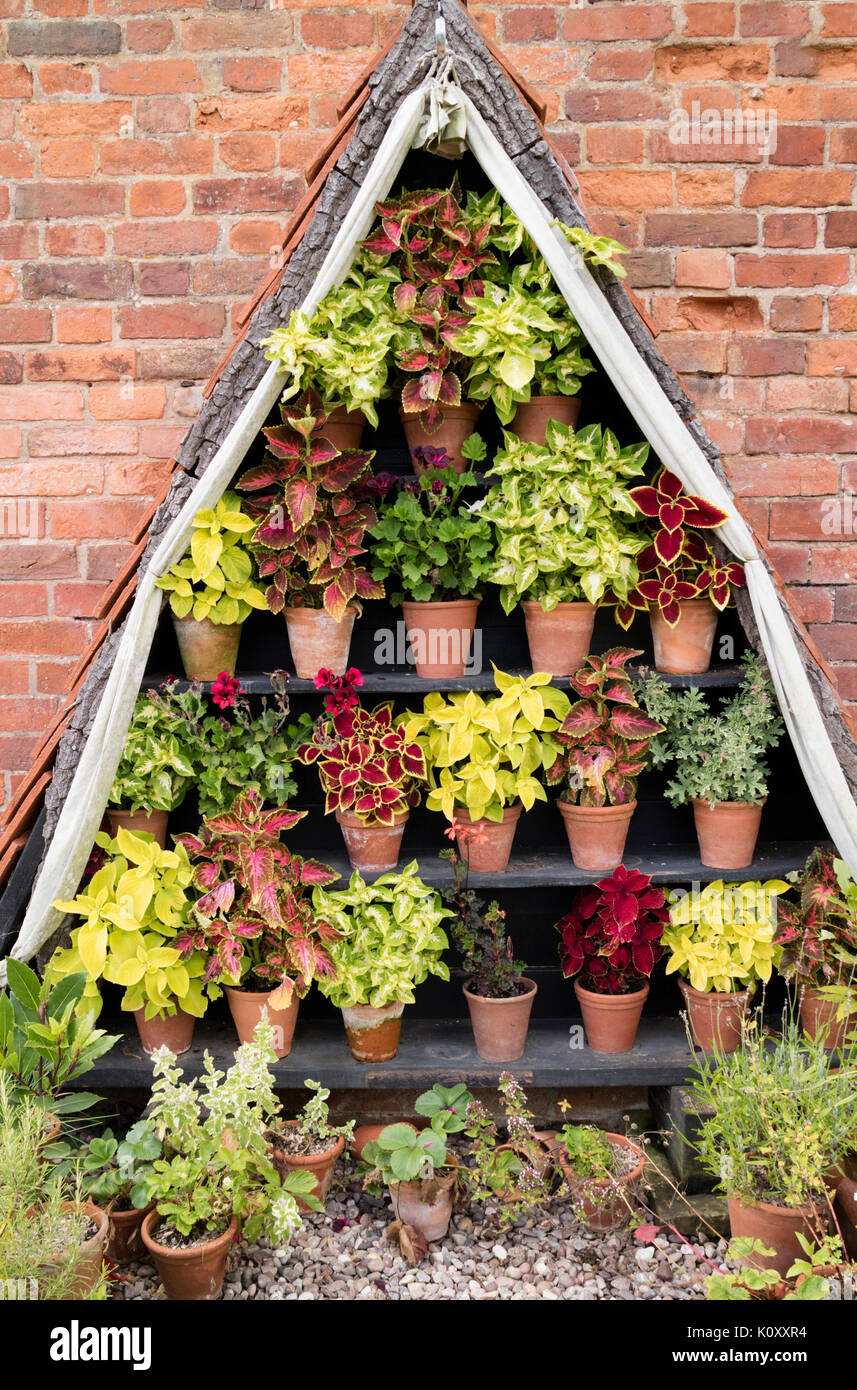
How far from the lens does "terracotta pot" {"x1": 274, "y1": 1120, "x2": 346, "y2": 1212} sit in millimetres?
2080

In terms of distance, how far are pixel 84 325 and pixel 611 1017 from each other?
2184 millimetres

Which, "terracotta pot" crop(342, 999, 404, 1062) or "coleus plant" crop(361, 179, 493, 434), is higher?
"coleus plant" crop(361, 179, 493, 434)

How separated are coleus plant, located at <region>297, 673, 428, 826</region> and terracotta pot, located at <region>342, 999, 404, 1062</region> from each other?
41 centimetres

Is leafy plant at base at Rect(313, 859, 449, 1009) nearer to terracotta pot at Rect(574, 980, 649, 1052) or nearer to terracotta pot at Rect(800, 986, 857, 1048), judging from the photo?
terracotta pot at Rect(574, 980, 649, 1052)

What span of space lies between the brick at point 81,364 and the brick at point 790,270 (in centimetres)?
162

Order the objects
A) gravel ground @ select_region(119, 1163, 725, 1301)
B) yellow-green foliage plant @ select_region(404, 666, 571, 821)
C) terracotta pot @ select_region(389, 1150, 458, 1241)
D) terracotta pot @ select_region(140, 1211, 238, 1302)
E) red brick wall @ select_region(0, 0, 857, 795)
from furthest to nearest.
Result: red brick wall @ select_region(0, 0, 857, 795) < yellow-green foliage plant @ select_region(404, 666, 571, 821) < terracotta pot @ select_region(389, 1150, 458, 1241) < gravel ground @ select_region(119, 1163, 725, 1301) < terracotta pot @ select_region(140, 1211, 238, 1302)

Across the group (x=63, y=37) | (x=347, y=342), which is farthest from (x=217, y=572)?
(x=63, y=37)

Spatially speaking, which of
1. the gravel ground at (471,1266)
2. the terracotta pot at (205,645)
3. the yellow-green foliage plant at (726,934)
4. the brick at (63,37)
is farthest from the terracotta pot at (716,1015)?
the brick at (63,37)

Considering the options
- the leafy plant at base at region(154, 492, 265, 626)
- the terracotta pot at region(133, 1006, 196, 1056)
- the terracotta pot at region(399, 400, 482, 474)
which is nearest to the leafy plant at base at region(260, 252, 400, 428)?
the terracotta pot at region(399, 400, 482, 474)

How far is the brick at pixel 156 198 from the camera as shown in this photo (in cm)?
259

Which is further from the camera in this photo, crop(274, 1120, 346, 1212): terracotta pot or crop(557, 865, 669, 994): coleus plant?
crop(557, 865, 669, 994): coleus plant

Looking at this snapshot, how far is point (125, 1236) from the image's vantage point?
2.02 m

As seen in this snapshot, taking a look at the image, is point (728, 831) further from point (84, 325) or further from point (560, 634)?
point (84, 325)

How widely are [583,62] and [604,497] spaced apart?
1.25 m
